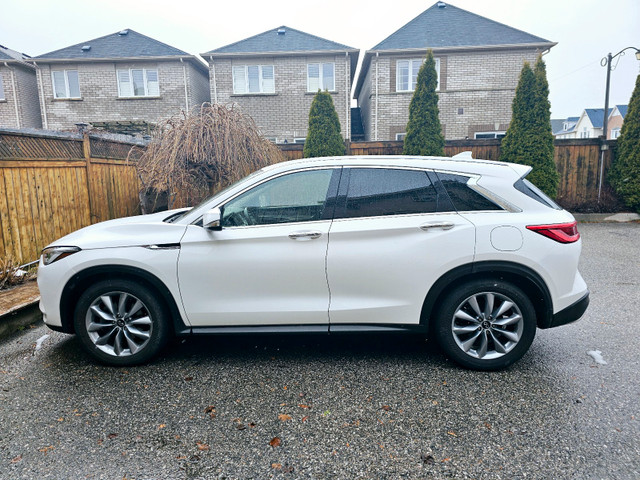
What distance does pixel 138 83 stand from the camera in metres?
18.8

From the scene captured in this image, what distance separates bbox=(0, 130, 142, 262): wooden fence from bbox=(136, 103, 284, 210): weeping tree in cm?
84

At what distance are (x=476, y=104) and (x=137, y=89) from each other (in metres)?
14.9

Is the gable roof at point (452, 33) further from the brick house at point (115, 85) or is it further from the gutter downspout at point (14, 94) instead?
the gutter downspout at point (14, 94)

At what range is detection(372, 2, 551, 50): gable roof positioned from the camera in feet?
58.4

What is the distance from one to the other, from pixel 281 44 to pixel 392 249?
1768cm

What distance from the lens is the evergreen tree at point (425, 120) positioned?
12602mm

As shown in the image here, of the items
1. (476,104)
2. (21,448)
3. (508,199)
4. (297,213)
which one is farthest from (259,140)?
(476,104)

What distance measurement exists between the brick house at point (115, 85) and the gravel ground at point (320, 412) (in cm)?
1671

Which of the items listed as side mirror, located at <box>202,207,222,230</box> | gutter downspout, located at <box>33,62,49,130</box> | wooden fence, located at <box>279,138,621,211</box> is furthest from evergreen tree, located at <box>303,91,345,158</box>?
gutter downspout, located at <box>33,62,49,130</box>

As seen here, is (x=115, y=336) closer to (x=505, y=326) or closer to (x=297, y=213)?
(x=297, y=213)

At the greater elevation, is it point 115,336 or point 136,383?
point 115,336

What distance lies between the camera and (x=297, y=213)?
11.3 ft

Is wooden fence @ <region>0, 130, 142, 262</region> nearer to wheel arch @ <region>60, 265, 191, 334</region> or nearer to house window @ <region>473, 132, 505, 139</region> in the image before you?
wheel arch @ <region>60, 265, 191, 334</region>

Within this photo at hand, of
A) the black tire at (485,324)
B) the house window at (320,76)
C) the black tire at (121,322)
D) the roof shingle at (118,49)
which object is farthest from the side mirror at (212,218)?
the roof shingle at (118,49)
